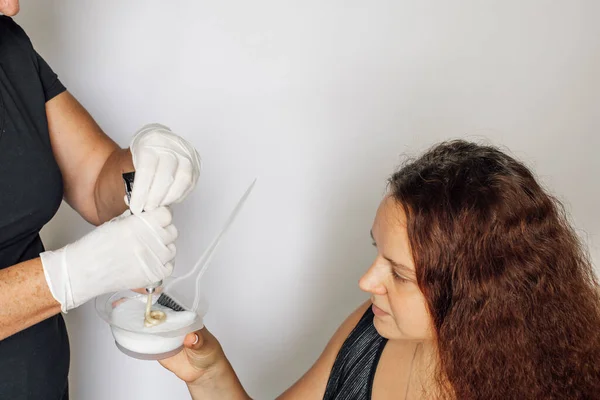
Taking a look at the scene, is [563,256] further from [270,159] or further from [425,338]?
[270,159]

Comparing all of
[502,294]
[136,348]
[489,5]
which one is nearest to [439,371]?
[502,294]

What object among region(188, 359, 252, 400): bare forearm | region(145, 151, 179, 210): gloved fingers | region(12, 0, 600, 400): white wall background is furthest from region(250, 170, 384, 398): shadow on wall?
region(145, 151, 179, 210): gloved fingers

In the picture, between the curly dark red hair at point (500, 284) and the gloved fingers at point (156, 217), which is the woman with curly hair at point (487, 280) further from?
the gloved fingers at point (156, 217)

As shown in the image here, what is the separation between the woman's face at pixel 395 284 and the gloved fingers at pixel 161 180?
0.40 m

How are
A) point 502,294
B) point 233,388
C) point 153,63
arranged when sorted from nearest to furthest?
point 502,294 < point 233,388 < point 153,63

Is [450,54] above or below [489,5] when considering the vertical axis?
below

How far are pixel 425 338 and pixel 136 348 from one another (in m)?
0.53

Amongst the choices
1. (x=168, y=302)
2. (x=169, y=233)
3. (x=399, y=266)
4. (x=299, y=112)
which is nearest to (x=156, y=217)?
(x=169, y=233)

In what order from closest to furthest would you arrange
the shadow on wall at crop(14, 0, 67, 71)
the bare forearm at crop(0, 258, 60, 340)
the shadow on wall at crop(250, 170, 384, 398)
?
the bare forearm at crop(0, 258, 60, 340)
the shadow on wall at crop(14, 0, 67, 71)
the shadow on wall at crop(250, 170, 384, 398)

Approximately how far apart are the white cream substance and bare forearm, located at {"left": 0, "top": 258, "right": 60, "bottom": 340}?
0.12m

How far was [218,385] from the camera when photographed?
1405mm

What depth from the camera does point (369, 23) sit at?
1.75 m

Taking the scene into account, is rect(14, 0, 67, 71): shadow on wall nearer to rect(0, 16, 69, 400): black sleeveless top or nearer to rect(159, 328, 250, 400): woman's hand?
rect(0, 16, 69, 400): black sleeveless top

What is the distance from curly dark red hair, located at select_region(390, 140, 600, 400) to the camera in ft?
3.68
